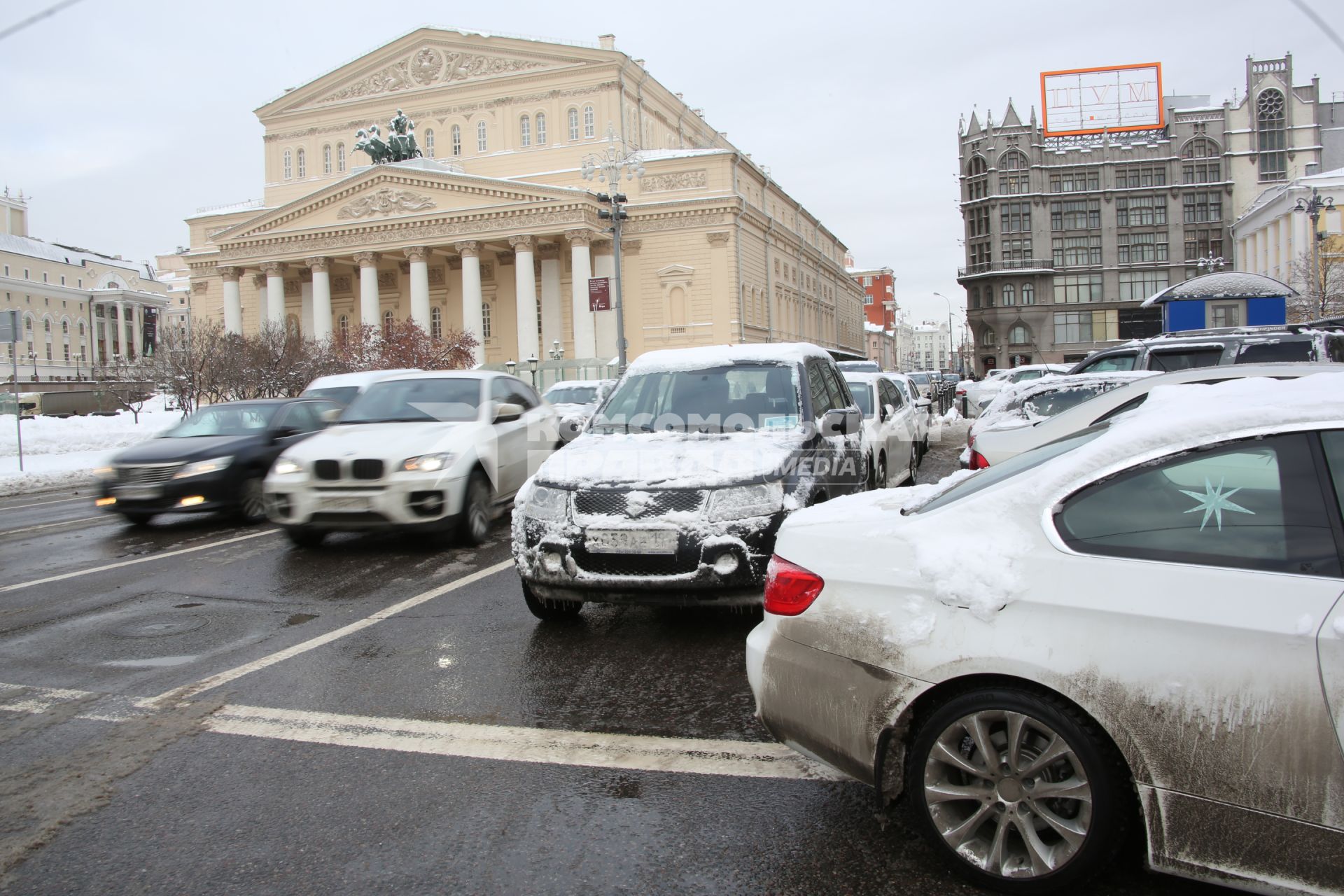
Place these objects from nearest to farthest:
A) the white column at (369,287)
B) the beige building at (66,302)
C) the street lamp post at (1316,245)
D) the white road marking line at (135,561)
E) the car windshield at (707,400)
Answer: the car windshield at (707,400)
the white road marking line at (135,561)
the street lamp post at (1316,245)
the white column at (369,287)
the beige building at (66,302)

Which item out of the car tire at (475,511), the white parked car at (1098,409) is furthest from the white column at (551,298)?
the white parked car at (1098,409)

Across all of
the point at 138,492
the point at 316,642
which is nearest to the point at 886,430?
the point at 316,642

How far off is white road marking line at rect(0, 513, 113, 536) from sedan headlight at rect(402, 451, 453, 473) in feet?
18.9

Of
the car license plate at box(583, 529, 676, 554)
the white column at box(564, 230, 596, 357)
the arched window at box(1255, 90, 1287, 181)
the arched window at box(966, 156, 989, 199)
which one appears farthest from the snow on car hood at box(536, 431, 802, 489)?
the arched window at box(1255, 90, 1287, 181)

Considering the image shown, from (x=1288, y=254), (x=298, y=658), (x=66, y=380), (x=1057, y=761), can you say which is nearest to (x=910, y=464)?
(x=298, y=658)

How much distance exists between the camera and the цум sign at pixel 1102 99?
277ft

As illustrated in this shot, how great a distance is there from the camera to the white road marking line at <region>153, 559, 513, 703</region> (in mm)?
4949

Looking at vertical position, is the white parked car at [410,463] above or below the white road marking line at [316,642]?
above

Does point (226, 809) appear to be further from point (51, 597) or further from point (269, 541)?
point (269, 541)

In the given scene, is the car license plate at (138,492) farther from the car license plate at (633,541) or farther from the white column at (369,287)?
the white column at (369,287)

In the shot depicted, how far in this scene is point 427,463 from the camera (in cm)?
881

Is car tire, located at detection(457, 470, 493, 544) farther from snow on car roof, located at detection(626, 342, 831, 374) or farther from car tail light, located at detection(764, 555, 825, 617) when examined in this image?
car tail light, located at detection(764, 555, 825, 617)

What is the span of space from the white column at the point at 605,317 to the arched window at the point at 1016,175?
1801 inches

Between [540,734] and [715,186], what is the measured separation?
5514 cm
